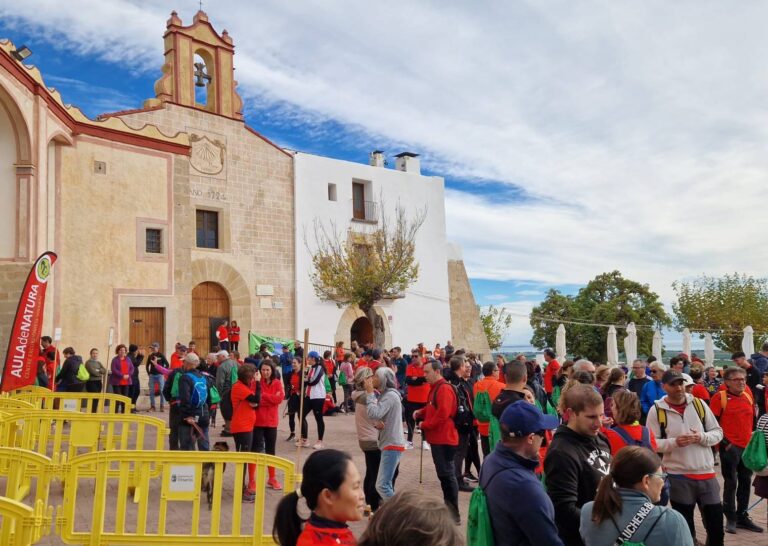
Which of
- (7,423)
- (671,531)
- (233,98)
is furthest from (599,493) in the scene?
(233,98)

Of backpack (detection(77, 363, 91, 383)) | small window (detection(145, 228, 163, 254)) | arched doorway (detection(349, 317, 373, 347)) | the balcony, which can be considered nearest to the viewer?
backpack (detection(77, 363, 91, 383))

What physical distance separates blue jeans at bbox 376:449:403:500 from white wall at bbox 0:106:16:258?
13.3 meters

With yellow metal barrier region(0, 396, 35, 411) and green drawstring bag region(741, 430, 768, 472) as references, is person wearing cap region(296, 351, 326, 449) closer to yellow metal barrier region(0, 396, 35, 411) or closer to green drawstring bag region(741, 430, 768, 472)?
yellow metal barrier region(0, 396, 35, 411)

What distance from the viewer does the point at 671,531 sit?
2.95 m

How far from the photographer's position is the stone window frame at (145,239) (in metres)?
20.5

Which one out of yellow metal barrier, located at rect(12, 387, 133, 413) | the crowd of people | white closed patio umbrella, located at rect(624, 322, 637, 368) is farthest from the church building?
white closed patio umbrella, located at rect(624, 322, 637, 368)

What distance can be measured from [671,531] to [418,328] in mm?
26798

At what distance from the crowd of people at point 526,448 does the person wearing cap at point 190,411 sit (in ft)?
0.05

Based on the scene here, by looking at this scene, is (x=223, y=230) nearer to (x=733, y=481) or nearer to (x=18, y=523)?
(x=733, y=481)

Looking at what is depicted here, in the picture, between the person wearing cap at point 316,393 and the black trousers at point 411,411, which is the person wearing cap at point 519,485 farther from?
the person wearing cap at point 316,393

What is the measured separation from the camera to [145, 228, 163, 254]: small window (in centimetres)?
2097

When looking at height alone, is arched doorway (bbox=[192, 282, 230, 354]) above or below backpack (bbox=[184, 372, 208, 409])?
above

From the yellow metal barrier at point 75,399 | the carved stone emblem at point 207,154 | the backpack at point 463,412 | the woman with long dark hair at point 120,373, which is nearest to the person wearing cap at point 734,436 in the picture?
the backpack at point 463,412

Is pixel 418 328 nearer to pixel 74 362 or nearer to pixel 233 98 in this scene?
pixel 233 98
